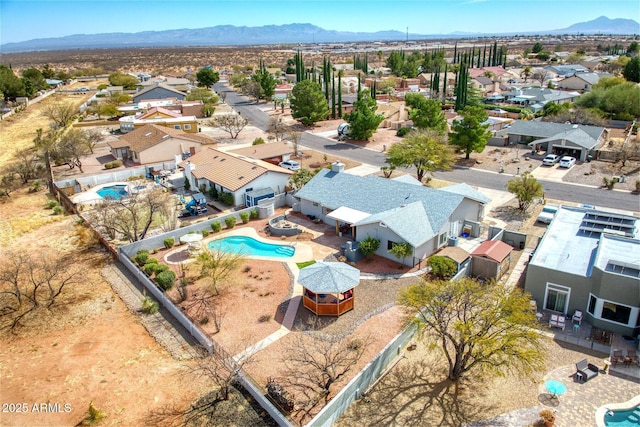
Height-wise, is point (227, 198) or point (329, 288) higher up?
point (329, 288)

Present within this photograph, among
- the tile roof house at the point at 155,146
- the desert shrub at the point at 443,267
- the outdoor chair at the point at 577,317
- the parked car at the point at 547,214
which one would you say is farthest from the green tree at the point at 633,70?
the outdoor chair at the point at 577,317

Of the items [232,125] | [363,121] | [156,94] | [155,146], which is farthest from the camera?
[156,94]

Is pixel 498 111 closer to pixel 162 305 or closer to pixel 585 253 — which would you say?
pixel 585 253

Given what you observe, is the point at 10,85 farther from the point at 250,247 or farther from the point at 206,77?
the point at 250,247

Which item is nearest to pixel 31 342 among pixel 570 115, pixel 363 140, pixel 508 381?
pixel 508 381

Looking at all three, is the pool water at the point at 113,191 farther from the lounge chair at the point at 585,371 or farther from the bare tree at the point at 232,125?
the lounge chair at the point at 585,371

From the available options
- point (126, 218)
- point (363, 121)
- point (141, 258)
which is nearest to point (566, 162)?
point (363, 121)
